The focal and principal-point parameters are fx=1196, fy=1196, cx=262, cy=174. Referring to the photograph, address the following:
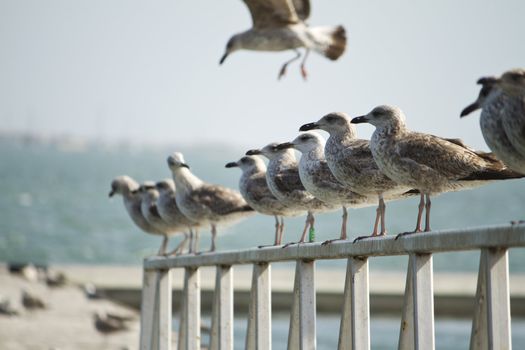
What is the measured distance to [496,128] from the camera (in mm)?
5512

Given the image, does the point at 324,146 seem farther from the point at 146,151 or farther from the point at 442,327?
the point at 146,151

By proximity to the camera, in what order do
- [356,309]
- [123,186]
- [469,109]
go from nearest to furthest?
[469,109], [356,309], [123,186]

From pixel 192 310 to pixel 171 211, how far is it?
219 centimetres

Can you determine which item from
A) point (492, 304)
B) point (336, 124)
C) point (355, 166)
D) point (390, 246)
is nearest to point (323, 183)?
point (336, 124)

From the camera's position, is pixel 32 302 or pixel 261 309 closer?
pixel 261 309

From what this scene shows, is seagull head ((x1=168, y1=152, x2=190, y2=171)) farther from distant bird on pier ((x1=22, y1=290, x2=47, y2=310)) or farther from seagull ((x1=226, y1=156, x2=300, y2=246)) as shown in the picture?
distant bird on pier ((x1=22, y1=290, x2=47, y2=310))

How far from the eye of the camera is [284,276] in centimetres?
2456

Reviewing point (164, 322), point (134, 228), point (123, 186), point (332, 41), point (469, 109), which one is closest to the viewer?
point (469, 109)

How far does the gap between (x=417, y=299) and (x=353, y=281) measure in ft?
2.51

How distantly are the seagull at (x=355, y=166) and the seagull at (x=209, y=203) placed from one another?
2.52 meters

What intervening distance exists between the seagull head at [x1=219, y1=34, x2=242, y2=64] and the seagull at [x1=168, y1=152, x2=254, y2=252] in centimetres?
163

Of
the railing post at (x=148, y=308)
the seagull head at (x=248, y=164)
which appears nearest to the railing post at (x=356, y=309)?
the seagull head at (x=248, y=164)

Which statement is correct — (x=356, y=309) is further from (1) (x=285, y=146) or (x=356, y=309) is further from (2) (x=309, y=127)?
(1) (x=285, y=146)

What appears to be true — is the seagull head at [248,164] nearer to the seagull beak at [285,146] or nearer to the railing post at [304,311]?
the seagull beak at [285,146]
